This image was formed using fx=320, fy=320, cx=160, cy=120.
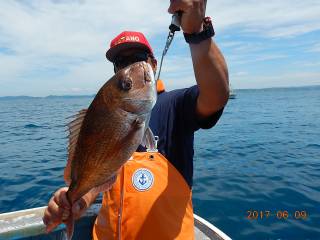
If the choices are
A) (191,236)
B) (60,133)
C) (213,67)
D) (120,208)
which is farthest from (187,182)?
(60,133)

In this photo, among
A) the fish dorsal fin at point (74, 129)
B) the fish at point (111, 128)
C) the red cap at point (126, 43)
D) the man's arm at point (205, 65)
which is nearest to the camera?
the fish at point (111, 128)

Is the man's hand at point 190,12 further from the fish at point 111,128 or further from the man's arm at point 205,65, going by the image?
the fish at point 111,128

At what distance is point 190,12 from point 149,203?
64.6 inches

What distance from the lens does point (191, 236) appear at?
2986 mm

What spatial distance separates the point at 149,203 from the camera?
9.34 ft

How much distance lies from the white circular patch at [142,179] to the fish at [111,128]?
78 centimetres

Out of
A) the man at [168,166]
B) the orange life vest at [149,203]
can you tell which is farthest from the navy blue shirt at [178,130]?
the orange life vest at [149,203]

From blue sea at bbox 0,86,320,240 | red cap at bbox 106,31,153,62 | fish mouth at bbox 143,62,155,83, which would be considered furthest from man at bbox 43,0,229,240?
blue sea at bbox 0,86,320,240

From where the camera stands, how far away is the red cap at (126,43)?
3.44 meters

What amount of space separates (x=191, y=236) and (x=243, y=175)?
9.15 metres

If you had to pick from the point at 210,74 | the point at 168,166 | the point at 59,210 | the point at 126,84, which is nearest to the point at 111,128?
the point at 126,84

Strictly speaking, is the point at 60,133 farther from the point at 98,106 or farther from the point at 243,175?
the point at 98,106

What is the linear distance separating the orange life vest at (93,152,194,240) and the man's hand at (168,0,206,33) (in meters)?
1.23

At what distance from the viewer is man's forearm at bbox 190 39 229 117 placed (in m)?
2.51
